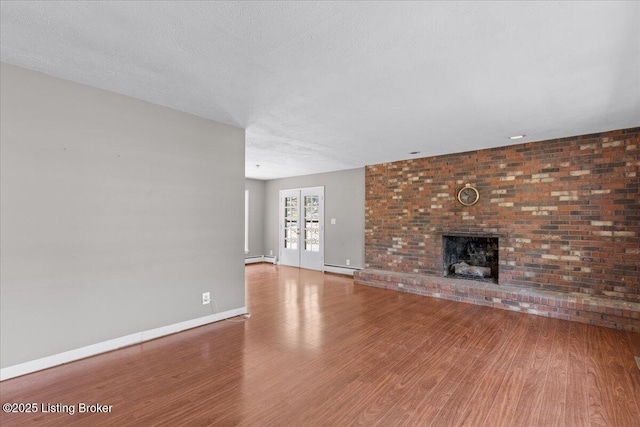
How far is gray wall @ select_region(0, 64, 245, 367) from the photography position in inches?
91.5

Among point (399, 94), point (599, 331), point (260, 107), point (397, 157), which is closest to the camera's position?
point (399, 94)

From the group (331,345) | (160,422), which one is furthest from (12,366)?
(331,345)

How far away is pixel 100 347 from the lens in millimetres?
2695

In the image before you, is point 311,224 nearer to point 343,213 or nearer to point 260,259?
point 343,213

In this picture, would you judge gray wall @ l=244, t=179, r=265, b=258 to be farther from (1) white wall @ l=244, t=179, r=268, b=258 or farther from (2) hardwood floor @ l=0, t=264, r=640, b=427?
(2) hardwood floor @ l=0, t=264, r=640, b=427

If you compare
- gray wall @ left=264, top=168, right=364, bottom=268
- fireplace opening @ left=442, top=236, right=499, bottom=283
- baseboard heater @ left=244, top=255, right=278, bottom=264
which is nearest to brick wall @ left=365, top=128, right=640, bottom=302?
fireplace opening @ left=442, top=236, right=499, bottom=283

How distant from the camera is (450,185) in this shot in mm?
5125

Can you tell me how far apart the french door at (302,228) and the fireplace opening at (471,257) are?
2918 millimetres

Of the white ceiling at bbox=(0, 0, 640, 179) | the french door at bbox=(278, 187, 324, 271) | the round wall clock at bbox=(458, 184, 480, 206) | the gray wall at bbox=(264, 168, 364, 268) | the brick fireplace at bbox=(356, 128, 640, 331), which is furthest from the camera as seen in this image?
the french door at bbox=(278, 187, 324, 271)

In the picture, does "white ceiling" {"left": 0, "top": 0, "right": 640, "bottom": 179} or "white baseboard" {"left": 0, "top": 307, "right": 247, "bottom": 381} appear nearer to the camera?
"white ceiling" {"left": 0, "top": 0, "right": 640, "bottom": 179}

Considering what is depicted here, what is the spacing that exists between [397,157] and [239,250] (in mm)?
3366

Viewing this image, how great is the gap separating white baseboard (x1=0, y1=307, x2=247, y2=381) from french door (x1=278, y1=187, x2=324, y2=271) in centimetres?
383

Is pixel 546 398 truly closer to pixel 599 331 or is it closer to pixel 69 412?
pixel 599 331

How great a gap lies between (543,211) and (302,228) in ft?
16.4
